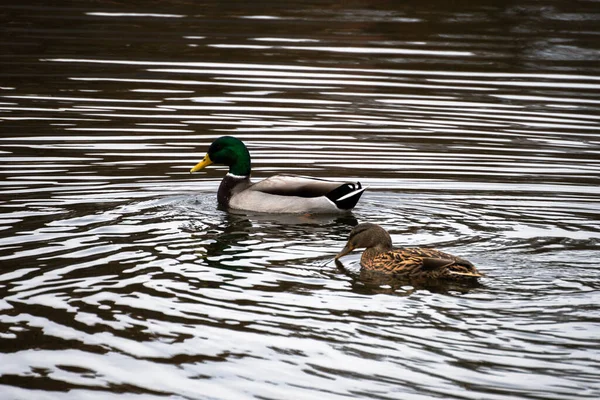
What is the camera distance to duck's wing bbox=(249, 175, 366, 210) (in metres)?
12.0

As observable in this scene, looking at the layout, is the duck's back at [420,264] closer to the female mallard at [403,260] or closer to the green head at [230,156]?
the female mallard at [403,260]

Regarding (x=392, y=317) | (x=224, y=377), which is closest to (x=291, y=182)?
(x=392, y=317)

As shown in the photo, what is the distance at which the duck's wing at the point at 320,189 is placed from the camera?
11984mm

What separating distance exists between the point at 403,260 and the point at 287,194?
301 centimetres

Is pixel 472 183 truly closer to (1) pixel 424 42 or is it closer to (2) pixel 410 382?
(2) pixel 410 382

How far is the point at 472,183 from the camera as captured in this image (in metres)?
13.3

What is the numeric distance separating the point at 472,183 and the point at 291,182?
236 cm

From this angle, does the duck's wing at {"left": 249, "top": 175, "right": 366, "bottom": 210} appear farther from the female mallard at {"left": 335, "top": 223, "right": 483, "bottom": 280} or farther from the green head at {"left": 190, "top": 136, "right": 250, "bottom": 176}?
the female mallard at {"left": 335, "top": 223, "right": 483, "bottom": 280}

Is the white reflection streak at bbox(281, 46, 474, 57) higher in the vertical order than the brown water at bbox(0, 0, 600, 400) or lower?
higher

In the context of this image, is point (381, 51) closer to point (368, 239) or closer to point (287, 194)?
point (287, 194)

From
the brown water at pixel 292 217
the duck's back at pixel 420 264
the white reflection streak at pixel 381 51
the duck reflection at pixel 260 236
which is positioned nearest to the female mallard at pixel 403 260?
the duck's back at pixel 420 264

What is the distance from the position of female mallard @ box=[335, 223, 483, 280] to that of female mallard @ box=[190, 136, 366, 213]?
1973 mm

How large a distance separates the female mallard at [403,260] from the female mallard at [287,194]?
6.47 ft

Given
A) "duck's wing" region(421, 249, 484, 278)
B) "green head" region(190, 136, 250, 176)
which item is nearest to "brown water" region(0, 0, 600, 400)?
"duck's wing" region(421, 249, 484, 278)
